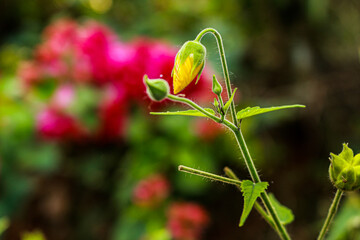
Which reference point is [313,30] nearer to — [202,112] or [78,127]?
[78,127]

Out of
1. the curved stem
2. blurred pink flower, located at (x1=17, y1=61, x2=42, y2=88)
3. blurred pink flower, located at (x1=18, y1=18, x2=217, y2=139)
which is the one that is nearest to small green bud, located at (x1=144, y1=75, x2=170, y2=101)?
the curved stem

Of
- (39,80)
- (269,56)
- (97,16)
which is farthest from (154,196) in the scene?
(97,16)

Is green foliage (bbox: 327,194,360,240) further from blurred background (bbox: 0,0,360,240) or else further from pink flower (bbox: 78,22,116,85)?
pink flower (bbox: 78,22,116,85)

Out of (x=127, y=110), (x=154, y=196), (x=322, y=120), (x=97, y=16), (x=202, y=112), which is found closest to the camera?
(x=202, y=112)

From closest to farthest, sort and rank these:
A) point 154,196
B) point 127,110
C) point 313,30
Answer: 1. point 154,196
2. point 127,110
3. point 313,30

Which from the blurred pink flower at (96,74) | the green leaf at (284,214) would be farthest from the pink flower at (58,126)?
the green leaf at (284,214)

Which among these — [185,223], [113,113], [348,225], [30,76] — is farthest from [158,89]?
[30,76]

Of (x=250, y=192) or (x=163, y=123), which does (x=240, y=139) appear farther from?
(x=163, y=123)
